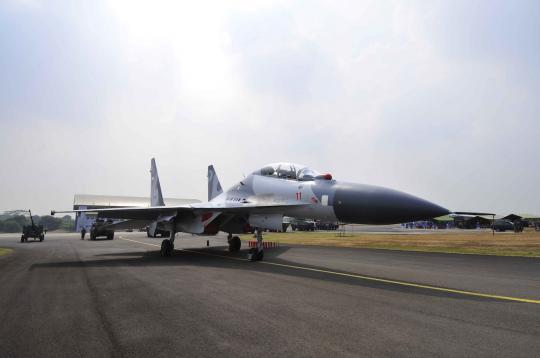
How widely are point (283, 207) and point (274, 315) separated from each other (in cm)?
634

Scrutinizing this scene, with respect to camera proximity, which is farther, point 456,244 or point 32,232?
point 32,232

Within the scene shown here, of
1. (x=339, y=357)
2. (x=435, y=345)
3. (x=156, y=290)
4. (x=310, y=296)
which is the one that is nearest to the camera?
(x=339, y=357)

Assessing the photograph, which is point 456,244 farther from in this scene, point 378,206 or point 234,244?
point 378,206

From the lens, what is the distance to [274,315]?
479 cm

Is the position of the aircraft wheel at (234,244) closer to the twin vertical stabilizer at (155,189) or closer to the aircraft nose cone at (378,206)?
the twin vertical stabilizer at (155,189)

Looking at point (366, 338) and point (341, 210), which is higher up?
point (341, 210)

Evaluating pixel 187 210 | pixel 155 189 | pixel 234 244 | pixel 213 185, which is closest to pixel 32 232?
pixel 155 189

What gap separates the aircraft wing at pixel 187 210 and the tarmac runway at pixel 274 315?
3140mm

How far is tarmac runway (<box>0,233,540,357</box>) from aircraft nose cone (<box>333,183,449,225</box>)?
141 cm

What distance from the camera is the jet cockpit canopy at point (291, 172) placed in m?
10.8

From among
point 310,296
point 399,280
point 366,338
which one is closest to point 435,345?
point 366,338

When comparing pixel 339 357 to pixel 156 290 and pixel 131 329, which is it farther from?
pixel 156 290

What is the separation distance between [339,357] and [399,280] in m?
5.14

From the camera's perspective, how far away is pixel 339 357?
10.6ft
